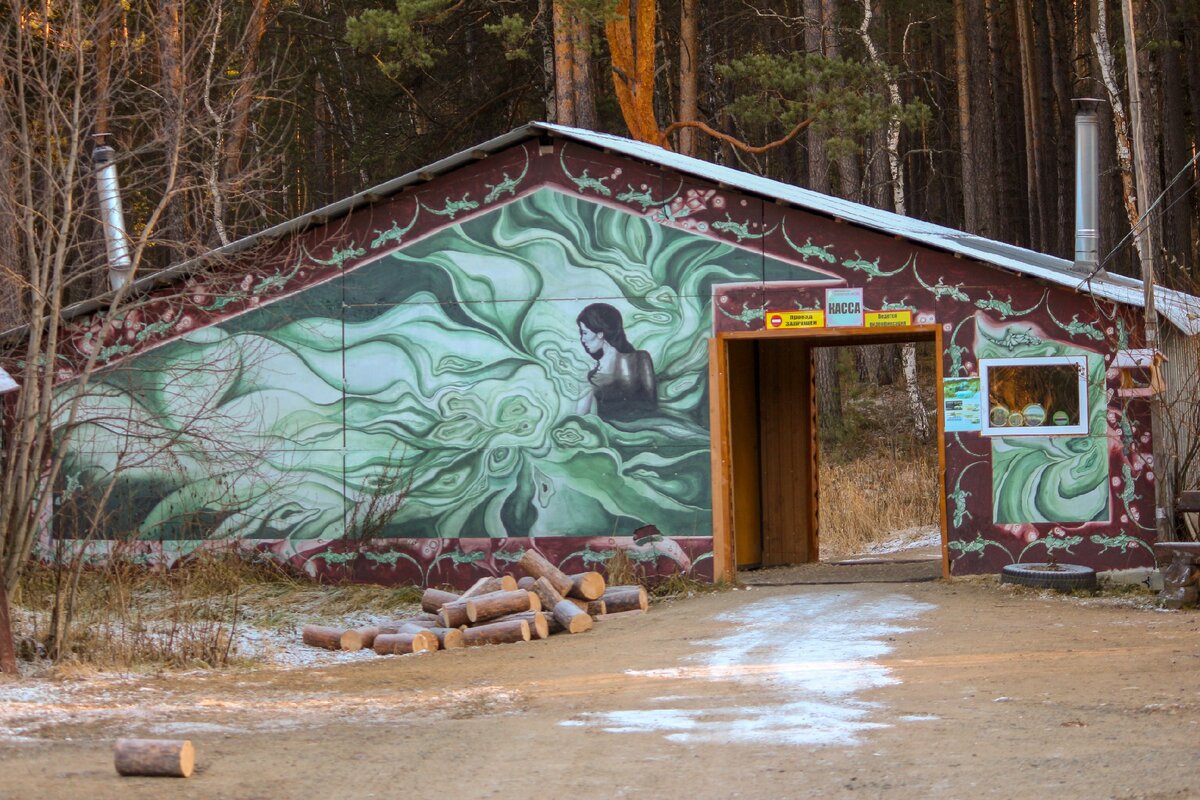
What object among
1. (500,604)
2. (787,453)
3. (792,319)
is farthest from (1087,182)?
(500,604)

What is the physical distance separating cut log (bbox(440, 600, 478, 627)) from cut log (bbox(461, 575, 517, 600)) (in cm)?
52

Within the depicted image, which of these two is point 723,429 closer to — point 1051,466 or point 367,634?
point 1051,466

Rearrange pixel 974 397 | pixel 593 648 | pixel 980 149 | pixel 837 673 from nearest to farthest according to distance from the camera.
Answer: pixel 837 673 → pixel 593 648 → pixel 974 397 → pixel 980 149

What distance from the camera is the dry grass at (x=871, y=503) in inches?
777

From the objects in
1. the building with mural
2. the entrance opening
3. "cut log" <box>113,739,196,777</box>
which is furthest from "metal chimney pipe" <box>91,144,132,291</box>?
the entrance opening

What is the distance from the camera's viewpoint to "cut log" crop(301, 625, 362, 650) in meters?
11.5

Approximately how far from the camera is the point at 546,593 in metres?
12.4

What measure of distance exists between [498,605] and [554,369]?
310 centimetres

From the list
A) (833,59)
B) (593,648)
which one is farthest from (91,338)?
(833,59)

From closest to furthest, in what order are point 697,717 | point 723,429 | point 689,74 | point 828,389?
point 697,717 < point 723,429 < point 689,74 < point 828,389

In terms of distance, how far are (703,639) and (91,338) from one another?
728 centimetres

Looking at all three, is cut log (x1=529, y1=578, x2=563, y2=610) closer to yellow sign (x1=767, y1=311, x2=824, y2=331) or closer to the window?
yellow sign (x1=767, y1=311, x2=824, y2=331)

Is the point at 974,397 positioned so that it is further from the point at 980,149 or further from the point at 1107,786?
the point at 980,149

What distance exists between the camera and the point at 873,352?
113ft
